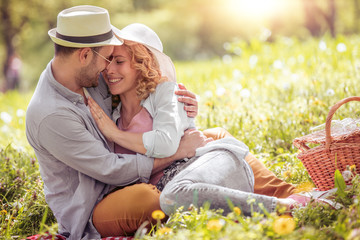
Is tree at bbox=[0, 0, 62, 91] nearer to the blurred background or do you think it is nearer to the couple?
the blurred background

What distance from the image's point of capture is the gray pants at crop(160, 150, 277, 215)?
2.69 m

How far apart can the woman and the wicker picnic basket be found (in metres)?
0.45

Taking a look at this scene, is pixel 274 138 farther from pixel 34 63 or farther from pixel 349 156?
pixel 34 63

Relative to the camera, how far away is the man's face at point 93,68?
3141 mm

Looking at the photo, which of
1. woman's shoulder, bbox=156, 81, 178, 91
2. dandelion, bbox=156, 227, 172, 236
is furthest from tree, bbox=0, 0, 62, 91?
dandelion, bbox=156, 227, 172, 236

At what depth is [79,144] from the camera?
9.70 feet

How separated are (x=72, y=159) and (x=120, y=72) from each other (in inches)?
30.7

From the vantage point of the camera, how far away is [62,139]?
2.93m

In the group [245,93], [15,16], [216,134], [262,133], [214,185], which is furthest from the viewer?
[15,16]

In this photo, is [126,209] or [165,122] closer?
[126,209]

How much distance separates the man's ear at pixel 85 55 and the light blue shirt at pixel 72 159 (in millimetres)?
231

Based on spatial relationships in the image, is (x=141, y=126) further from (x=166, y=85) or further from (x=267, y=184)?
(x=267, y=184)

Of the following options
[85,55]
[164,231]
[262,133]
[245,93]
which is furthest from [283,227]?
[245,93]

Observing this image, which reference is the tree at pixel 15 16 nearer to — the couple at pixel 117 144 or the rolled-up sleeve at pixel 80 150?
the couple at pixel 117 144
